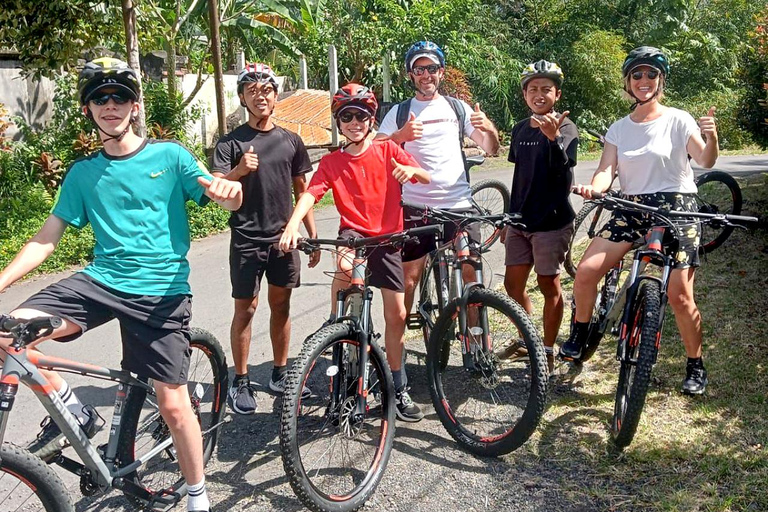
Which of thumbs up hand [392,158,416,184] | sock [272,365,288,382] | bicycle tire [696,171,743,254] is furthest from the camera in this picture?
bicycle tire [696,171,743,254]

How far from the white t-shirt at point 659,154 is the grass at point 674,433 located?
130 centimetres

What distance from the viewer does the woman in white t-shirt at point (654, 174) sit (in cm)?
407

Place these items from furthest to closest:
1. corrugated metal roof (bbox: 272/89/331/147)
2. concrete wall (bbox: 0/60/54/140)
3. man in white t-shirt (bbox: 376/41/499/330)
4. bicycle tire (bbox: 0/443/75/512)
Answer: corrugated metal roof (bbox: 272/89/331/147), concrete wall (bbox: 0/60/54/140), man in white t-shirt (bbox: 376/41/499/330), bicycle tire (bbox: 0/443/75/512)

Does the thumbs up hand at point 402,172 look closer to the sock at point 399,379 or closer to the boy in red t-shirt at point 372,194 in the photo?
the boy in red t-shirt at point 372,194

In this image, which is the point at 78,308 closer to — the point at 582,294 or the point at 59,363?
the point at 59,363

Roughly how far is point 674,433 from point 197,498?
264cm

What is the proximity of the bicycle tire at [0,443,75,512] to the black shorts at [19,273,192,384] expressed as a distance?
564 mm

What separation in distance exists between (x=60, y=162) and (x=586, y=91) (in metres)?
14.9

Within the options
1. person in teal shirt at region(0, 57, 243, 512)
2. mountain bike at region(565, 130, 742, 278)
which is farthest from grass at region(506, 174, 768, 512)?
person in teal shirt at region(0, 57, 243, 512)

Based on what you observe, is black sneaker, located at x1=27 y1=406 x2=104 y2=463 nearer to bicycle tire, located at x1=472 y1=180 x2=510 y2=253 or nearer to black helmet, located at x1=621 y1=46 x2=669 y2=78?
black helmet, located at x1=621 y1=46 x2=669 y2=78

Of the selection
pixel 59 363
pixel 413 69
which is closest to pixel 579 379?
pixel 413 69

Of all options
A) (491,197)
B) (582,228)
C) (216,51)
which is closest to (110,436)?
(491,197)

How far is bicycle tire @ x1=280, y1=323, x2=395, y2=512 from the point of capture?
320 centimetres

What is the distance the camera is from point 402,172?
384cm
